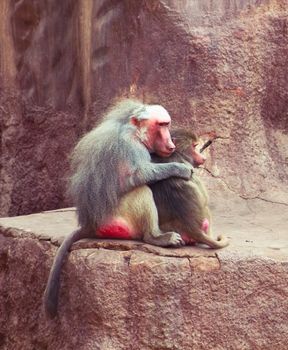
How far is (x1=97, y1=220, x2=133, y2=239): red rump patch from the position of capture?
4.63m

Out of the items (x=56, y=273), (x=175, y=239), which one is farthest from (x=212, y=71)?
(x=56, y=273)

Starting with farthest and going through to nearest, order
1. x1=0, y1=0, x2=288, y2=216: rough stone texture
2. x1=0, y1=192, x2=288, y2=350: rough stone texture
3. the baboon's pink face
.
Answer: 1. x1=0, y1=0, x2=288, y2=216: rough stone texture
2. the baboon's pink face
3. x1=0, y1=192, x2=288, y2=350: rough stone texture

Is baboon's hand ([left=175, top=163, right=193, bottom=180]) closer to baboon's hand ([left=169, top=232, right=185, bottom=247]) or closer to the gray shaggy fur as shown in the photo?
the gray shaggy fur

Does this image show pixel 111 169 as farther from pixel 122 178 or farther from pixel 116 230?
pixel 116 230

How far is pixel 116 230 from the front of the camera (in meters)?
4.64

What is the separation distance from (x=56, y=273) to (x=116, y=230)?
346 millimetres

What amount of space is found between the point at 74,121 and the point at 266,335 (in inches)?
103

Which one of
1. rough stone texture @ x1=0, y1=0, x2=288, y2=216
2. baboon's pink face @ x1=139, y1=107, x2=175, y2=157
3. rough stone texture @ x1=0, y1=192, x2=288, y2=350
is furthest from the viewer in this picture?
rough stone texture @ x1=0, y1=0, x2=288, y2=216

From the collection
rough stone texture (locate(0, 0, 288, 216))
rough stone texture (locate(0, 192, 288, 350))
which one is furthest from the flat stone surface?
rough stone texture (locate(0, 0, 288, 216))

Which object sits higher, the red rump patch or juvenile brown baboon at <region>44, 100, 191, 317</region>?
juvenile brown baboon at <region>44, 100, 191, 317</region>

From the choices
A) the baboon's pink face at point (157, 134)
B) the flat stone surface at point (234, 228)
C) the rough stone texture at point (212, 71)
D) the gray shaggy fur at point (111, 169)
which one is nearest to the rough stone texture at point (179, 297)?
the flat stone surface at point (234, 228)

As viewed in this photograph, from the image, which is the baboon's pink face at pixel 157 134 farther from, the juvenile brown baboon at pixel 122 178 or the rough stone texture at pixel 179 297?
the rough stone texture at pixel 179 297

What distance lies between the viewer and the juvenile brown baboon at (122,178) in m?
4.58

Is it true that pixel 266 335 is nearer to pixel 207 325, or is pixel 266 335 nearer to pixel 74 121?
pixel 207 325
